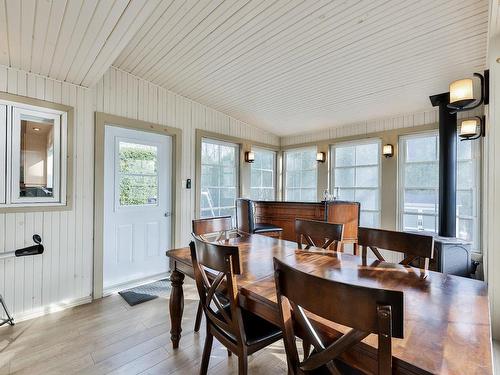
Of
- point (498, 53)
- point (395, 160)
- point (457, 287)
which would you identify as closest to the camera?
point (457, 287)

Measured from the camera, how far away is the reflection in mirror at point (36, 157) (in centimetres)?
→ 263

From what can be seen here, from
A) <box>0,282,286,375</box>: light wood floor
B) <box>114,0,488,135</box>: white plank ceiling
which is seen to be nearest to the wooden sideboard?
<box>114,0,488,135</box>: white plank ceiling

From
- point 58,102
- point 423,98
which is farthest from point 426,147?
point 58,102

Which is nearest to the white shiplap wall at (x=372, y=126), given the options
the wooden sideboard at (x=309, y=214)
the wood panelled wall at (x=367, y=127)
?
the wood panelled wall at (x=367, y=127)

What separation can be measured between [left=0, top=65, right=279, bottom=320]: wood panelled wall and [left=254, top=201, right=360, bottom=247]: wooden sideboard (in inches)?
79.3

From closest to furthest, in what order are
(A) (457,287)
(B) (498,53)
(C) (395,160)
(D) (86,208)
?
1. (A) (457,287)
2. (B) (498,53)
3. (D) (86,208)
4. (C) (395,160)

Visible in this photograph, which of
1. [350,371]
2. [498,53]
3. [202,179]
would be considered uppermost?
[498,53]

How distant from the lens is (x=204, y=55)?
2.89 meters

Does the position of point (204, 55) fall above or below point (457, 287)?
above

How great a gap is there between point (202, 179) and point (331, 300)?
3.59 meters

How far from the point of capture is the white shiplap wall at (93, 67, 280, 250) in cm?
323

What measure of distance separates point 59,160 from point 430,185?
4.85 metres

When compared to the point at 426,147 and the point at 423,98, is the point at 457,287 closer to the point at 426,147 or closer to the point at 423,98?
the point at 423,98

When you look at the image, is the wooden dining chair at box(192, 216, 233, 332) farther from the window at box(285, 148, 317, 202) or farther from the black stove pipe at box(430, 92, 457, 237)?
the window at box(285, 148, 317, 202)
